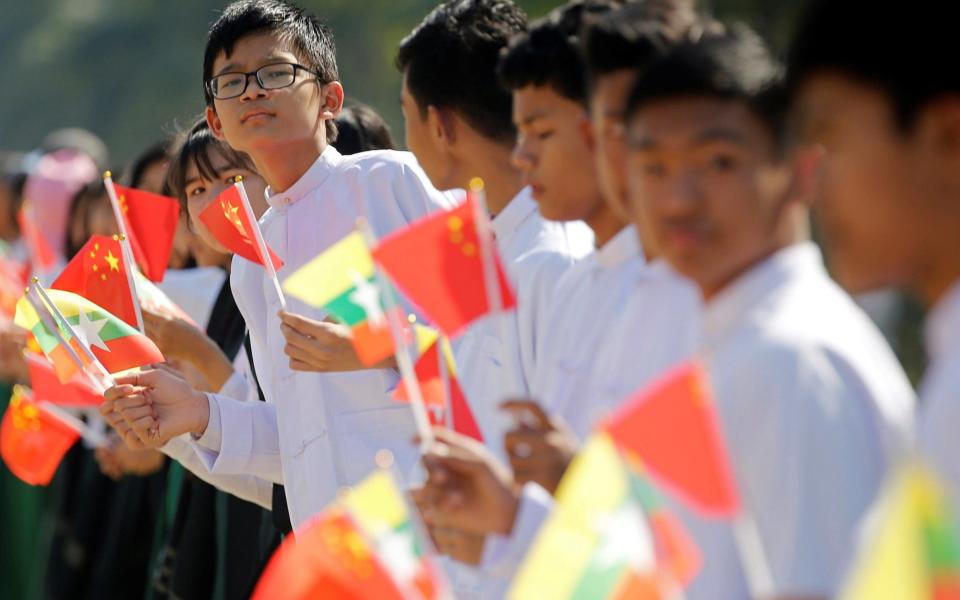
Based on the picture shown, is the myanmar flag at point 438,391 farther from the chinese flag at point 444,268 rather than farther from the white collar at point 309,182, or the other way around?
the white collar at point 309,182

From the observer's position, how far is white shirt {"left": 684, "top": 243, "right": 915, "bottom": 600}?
6.59 ft

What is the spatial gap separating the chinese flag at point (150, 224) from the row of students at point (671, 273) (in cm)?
81

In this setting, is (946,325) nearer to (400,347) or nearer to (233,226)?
(400,347)

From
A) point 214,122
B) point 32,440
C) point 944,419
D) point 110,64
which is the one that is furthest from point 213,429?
point 110,64

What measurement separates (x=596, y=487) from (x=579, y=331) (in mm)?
725

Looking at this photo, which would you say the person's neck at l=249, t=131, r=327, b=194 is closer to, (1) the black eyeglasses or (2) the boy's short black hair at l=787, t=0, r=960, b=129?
(1) the black eyeglasses

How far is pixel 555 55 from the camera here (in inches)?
115

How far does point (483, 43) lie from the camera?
3.84m

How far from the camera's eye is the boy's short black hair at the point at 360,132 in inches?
186

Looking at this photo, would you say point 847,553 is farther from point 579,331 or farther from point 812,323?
point 579,331

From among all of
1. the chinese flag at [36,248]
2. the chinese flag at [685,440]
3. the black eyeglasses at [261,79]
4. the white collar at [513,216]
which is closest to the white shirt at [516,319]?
the white collar at [513,216]

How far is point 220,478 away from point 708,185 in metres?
2.28

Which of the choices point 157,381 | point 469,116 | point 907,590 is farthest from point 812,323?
point 157,381

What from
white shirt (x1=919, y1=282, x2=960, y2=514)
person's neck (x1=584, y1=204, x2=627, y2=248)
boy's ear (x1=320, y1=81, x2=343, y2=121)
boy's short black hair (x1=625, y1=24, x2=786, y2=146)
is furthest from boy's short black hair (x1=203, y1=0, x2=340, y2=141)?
white shirt (x1=919, y1=282, x2=960, y2=514)
